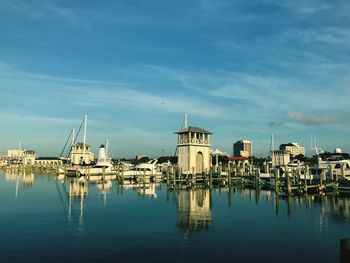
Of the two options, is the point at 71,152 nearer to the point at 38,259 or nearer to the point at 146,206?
the point at 146,206

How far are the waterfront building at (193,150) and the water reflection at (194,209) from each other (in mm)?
8769

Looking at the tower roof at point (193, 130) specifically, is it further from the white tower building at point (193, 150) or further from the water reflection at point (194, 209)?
the water reflection at point (194, 209)

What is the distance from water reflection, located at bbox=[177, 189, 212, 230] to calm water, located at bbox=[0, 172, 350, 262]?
9cm

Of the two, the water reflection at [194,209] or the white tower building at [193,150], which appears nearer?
the water reflection at [194,209]

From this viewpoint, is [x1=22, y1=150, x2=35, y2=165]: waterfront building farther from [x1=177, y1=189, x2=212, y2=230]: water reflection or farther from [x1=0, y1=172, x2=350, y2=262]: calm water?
[x1=177, y1=189, x2=212, y2=230]: water reflection

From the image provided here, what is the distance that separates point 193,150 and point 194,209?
26656mm

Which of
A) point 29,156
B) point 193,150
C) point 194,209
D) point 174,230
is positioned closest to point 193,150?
point 193,150

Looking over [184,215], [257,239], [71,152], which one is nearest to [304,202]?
[184,215]

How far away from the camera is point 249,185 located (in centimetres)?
6253

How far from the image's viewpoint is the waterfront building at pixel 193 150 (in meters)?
62.4

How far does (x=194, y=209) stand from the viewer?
1444 inches

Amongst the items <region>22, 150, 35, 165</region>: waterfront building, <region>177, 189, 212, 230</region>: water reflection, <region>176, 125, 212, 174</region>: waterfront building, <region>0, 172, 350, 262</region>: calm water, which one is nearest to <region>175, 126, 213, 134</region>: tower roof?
<region>176, 125, 212, 174</region>: waterfront building

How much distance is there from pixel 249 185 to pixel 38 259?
48.3 m

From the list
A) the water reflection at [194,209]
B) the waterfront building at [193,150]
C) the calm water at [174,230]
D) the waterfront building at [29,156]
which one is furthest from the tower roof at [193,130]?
the waterfront building at [29,156]
